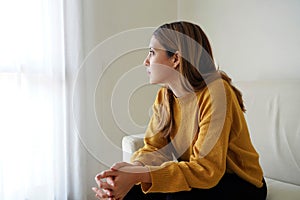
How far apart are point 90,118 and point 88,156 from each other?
24cm

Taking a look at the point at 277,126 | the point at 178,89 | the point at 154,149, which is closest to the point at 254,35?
the point at 277,126

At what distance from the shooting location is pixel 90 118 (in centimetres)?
182

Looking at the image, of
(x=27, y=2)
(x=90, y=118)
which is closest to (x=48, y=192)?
(x=90, y=118)

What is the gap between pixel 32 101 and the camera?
156cm

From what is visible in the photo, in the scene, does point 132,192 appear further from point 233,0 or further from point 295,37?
point 233,0

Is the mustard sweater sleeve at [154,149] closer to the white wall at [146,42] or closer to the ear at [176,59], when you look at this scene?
the ear at [176,59]

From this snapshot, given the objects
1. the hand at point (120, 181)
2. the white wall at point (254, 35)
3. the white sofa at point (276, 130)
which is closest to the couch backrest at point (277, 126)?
the white sofa at point (276, 130)

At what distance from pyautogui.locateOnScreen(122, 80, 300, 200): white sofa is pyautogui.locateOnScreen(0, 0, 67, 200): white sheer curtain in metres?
0.52

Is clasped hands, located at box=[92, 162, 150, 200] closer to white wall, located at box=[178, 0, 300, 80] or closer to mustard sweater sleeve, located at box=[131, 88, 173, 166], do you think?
mustard sweater sleeve, located at box=[131, 88, 173, 166]

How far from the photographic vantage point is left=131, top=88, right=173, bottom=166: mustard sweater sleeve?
1.05 m

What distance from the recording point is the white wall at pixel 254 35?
1521 mm

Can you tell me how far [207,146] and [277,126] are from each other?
21.5 inches

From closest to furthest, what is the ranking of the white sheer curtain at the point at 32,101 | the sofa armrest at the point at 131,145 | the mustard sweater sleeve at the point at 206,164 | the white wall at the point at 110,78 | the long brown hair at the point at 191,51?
the mustard sweater sleeve at the point at 206,164
the long brown hair at the point at 191,51
the sofa armrest at the point at 131,145
the white sheer curtain at the point at 32,101
the white wall at the point at 110,78

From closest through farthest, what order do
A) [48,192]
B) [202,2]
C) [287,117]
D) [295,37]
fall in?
1. [287,117]
2. [295,37]
3. [48,192]
4. [202,2]
